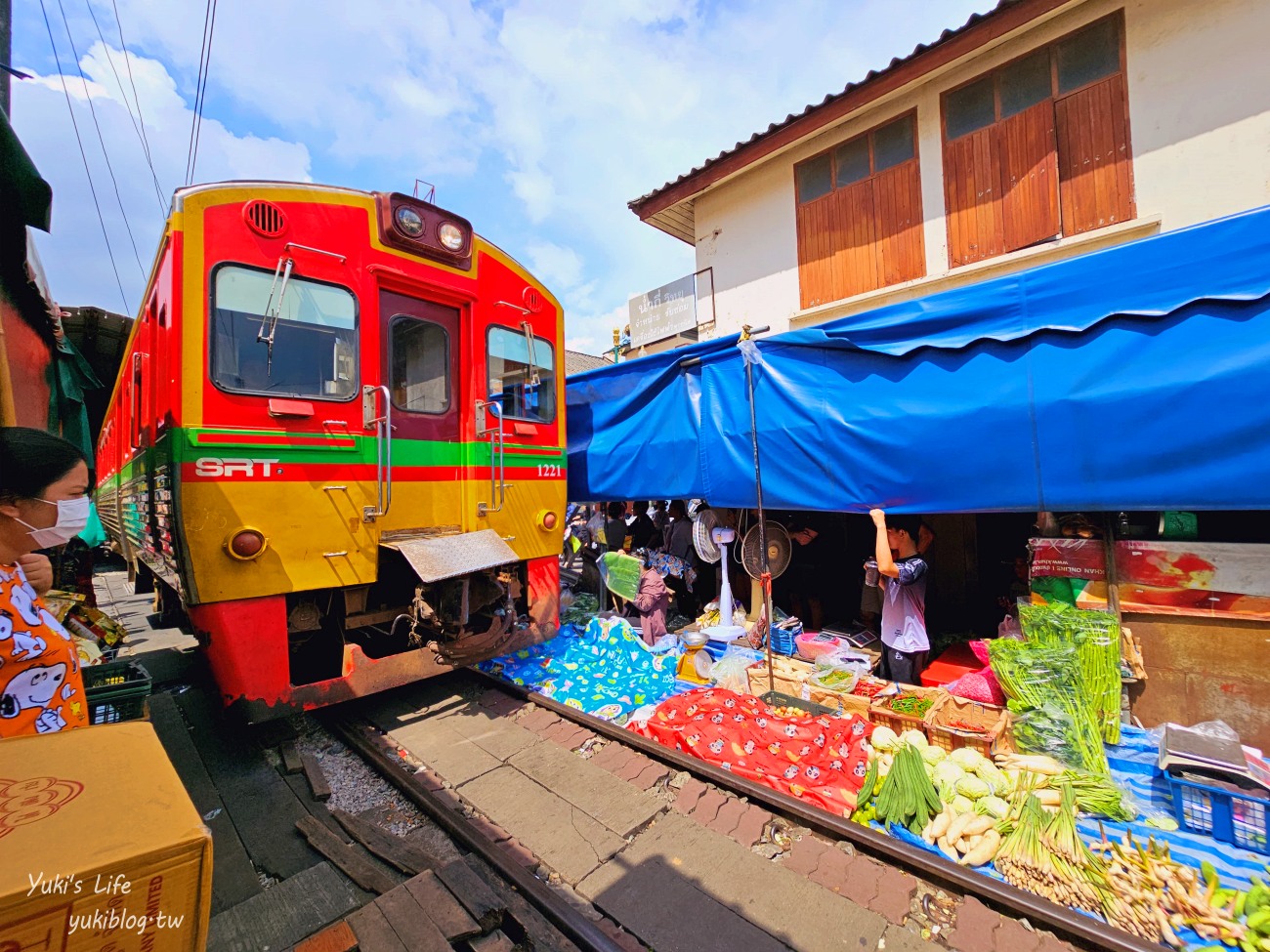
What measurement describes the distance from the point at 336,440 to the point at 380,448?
11.9 inches

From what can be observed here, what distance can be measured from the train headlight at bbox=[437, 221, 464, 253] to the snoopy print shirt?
3.56m

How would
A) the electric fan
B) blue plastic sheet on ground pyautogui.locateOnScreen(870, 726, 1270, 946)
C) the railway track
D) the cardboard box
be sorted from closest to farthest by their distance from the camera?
the cardboard box < the railway track < blue plastic sheet on ground pyautogui.locateOnScreen(870, 726, 1270, 946) < the electric fan

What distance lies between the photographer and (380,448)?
4.20 meters

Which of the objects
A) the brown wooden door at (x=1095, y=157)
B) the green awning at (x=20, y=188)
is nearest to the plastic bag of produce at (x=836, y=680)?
the green awning at (x=20, y=188)

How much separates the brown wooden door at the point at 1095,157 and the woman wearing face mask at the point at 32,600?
8.90 metres

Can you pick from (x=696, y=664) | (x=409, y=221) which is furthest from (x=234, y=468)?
(x=696, y=664)

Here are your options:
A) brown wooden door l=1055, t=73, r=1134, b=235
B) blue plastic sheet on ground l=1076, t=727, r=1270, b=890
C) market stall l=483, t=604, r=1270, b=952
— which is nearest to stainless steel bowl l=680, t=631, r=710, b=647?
market stall l=483, t=604, r=1270, b=952

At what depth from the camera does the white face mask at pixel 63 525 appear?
7.10ft

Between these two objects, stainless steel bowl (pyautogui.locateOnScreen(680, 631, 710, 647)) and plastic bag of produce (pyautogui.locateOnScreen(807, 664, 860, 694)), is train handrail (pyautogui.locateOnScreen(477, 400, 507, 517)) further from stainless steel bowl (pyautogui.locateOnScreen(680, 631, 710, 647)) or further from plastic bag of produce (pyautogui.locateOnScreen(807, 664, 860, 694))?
plastic bag of produce (pyautogui.locateOnScreen(807, 664, 860, 694))

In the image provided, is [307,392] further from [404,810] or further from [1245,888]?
[1245,888]

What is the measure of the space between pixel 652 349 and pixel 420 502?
8273 mm

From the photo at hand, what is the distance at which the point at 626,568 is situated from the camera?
673cm

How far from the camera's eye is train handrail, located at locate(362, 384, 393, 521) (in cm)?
413

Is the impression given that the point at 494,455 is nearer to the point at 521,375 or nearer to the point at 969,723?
the point at 521,375
